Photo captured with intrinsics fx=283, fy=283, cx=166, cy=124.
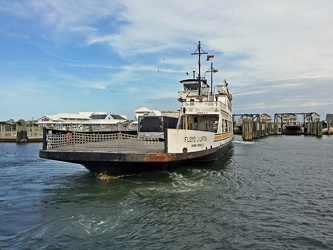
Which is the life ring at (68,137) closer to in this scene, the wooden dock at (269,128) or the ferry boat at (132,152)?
the ferry boat at (132,152)

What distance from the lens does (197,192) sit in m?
10.0

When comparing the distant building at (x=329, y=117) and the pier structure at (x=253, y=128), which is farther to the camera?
the distant building at (x=329, y=117)

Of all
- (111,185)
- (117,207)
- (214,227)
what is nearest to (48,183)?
(111,185)

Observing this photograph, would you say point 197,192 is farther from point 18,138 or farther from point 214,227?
point 18,138

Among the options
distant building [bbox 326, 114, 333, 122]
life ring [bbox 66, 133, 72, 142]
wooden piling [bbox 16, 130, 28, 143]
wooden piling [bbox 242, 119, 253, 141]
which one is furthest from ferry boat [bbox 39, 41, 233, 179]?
→ distant building [bbox 326, 114, 333, 122]

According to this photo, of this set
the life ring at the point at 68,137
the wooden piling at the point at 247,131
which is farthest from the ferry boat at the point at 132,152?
the wooden piling at the point at 247,131

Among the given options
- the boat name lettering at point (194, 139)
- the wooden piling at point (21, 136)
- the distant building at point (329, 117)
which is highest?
the distant building at point (329, 117)

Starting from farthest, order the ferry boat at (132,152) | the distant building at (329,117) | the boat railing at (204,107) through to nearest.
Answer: the distant building at (329,117), the boat railing at (204,107), the ferry boat at (132,152)

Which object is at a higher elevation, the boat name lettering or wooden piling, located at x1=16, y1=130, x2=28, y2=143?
the boat name lettering

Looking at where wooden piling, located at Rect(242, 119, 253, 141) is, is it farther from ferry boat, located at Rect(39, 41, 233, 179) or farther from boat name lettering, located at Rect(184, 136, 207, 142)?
boat name lettering, located at Rect(184, 136, 207, 142)

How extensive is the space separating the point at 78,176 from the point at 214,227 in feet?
26.8

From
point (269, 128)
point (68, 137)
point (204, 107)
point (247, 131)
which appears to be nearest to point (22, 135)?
point (68, 137)

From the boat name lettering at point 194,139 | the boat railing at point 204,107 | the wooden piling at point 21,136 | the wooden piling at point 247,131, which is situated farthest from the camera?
the wooden piling at point 247,131

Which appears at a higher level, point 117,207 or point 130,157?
point 130,157
